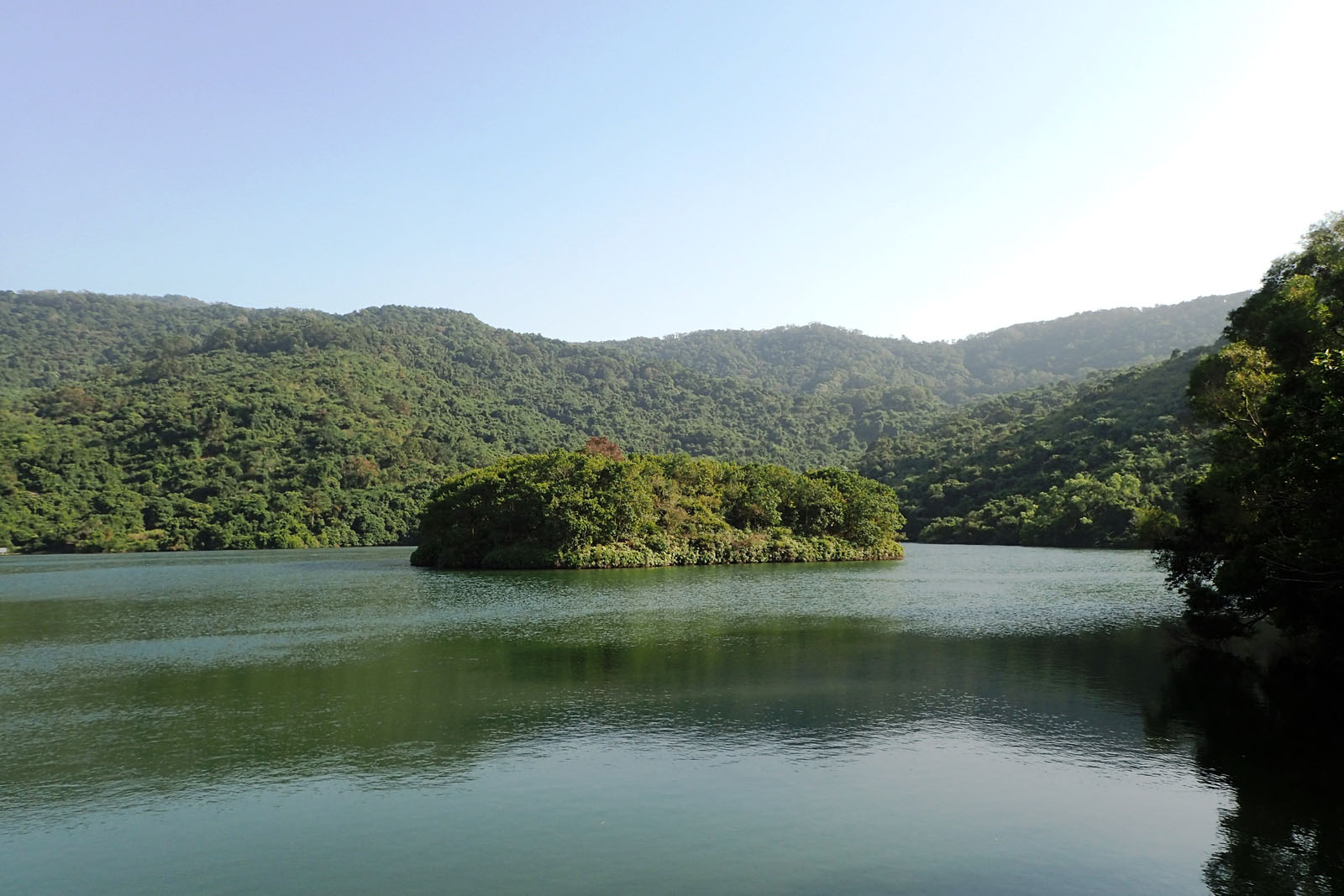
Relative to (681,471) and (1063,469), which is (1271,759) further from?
(1063,469)

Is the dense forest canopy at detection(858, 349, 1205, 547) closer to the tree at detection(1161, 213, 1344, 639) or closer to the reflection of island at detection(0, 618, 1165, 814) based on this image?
the tree at detection(1161, 213, 1344, 639)

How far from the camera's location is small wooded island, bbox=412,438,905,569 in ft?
231

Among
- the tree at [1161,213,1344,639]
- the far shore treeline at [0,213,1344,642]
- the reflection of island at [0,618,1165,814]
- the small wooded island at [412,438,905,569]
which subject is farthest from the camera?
the small wooded island at [412,438,905,569]

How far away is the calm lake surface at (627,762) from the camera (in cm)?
1273

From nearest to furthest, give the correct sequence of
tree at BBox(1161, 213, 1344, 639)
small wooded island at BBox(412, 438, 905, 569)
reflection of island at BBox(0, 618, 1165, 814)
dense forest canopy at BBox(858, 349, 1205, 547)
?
1. reflection of island at BBox(0, 618, 1165, 814)
2. tree at BBox(1161, 213, 1344, 639)
3. small wooded island at BBox(412, 438, 905, 569)
4. dense forest canopy at BBox(858, 349, 1205, 547)

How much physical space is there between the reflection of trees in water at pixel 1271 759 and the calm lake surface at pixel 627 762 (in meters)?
0.12

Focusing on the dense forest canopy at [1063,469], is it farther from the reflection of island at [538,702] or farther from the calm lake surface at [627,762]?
the calm lake surface at [627,762]

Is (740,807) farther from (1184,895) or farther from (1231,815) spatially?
(1231,815)

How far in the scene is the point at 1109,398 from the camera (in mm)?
128125

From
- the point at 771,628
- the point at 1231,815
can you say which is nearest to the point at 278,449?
the point at 771,628

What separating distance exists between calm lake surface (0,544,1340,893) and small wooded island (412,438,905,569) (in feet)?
107

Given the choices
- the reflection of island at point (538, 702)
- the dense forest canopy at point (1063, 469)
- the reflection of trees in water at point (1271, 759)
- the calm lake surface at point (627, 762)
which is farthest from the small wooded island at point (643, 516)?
the reflection of trees in water at point (1271, 759)

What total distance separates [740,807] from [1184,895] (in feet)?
20.2

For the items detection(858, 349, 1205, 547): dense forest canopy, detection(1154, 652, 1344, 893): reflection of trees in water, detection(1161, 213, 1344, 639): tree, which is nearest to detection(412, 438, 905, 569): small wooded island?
detection(858, 349, 1205, 547): dense forest canopy
